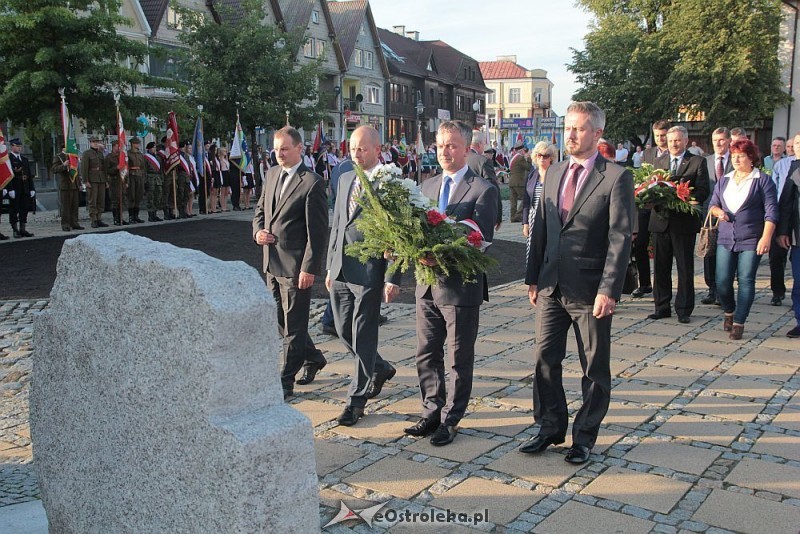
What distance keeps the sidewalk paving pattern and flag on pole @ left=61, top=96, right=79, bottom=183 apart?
1063 cm

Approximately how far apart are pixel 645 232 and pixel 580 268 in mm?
5400

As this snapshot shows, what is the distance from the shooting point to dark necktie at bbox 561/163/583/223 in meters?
4.55

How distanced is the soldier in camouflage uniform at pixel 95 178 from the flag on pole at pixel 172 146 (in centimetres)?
209

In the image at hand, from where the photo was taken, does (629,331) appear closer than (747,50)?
Yes

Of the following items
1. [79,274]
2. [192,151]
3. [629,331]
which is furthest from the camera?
[192,151]

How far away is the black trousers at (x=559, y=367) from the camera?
14.8ft

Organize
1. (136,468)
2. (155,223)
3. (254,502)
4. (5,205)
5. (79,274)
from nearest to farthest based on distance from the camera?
1. (254,502)
2. (136,468)
3. (79,274)
4. (5,205)
5. (155,223)

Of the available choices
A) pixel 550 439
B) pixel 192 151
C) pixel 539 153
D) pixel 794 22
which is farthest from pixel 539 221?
pixel 794 22

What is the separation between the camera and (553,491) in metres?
4.10

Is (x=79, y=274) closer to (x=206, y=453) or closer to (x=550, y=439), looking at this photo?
(x=206, y=453)

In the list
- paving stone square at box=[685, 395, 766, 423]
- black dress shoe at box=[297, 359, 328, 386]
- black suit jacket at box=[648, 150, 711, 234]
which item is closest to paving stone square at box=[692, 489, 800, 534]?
paving stone square at box=[685, 395, 766, 423]

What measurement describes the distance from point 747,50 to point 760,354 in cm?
3233

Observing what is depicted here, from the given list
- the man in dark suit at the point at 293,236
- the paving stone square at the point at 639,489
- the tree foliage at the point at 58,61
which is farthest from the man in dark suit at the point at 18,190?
the paving stone square at the point at 639,489

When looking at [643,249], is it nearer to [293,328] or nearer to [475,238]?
[293,328]
